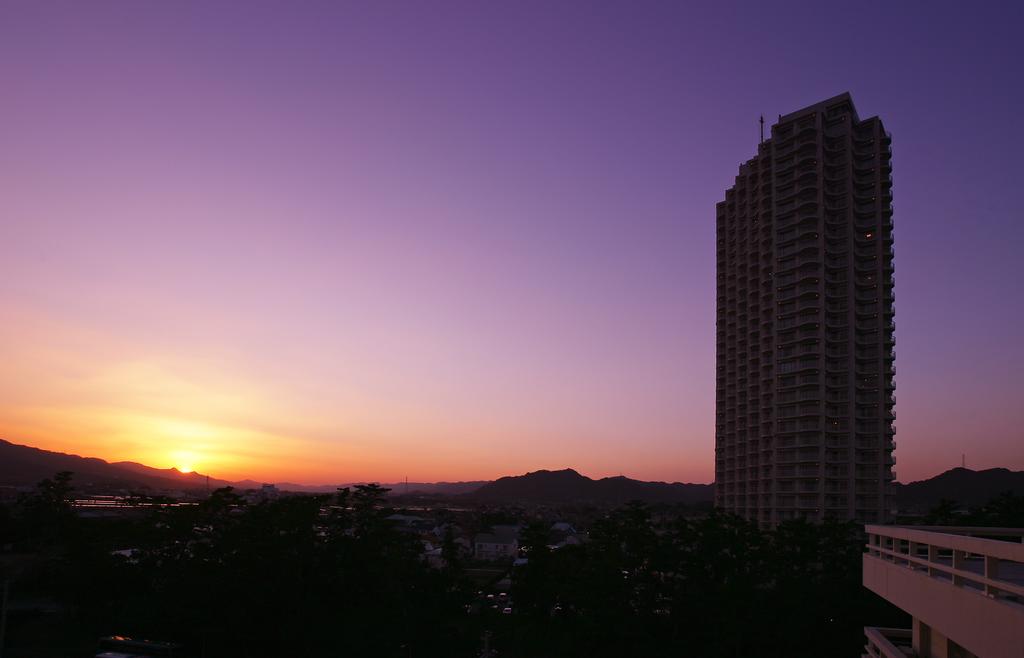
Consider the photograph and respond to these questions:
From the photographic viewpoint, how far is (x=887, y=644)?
9312mm

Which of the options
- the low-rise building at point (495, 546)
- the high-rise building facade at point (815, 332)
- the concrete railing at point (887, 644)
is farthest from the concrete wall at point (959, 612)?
the low-rise building at point (495, 546)

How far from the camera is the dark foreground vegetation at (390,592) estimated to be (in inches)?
919

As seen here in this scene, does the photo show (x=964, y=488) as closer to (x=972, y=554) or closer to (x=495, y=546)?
(x=495, y=546)

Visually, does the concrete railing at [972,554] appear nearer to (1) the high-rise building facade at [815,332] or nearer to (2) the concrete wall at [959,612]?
(2) the concrete wall at [959,612]

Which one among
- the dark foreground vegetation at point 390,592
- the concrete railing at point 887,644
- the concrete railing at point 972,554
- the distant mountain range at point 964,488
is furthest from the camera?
the distant mountain range at point 964,488

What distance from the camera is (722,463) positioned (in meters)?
59.3

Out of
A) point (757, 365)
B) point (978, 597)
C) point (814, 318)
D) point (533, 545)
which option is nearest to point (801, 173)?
point (814, 318)

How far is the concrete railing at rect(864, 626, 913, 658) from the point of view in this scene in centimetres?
894

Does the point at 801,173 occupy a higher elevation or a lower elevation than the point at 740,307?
higher

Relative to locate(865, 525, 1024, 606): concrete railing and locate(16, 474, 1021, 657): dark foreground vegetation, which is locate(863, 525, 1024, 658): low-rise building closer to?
locate(865, 525, 1024, 606): concrete railing

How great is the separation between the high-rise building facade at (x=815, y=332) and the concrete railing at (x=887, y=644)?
39635mm

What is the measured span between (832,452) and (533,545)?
89.2ft

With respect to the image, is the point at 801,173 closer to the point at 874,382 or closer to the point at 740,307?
the point at 740,307

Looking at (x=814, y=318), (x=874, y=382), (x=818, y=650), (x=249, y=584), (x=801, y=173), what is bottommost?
(x=818, y=650)
